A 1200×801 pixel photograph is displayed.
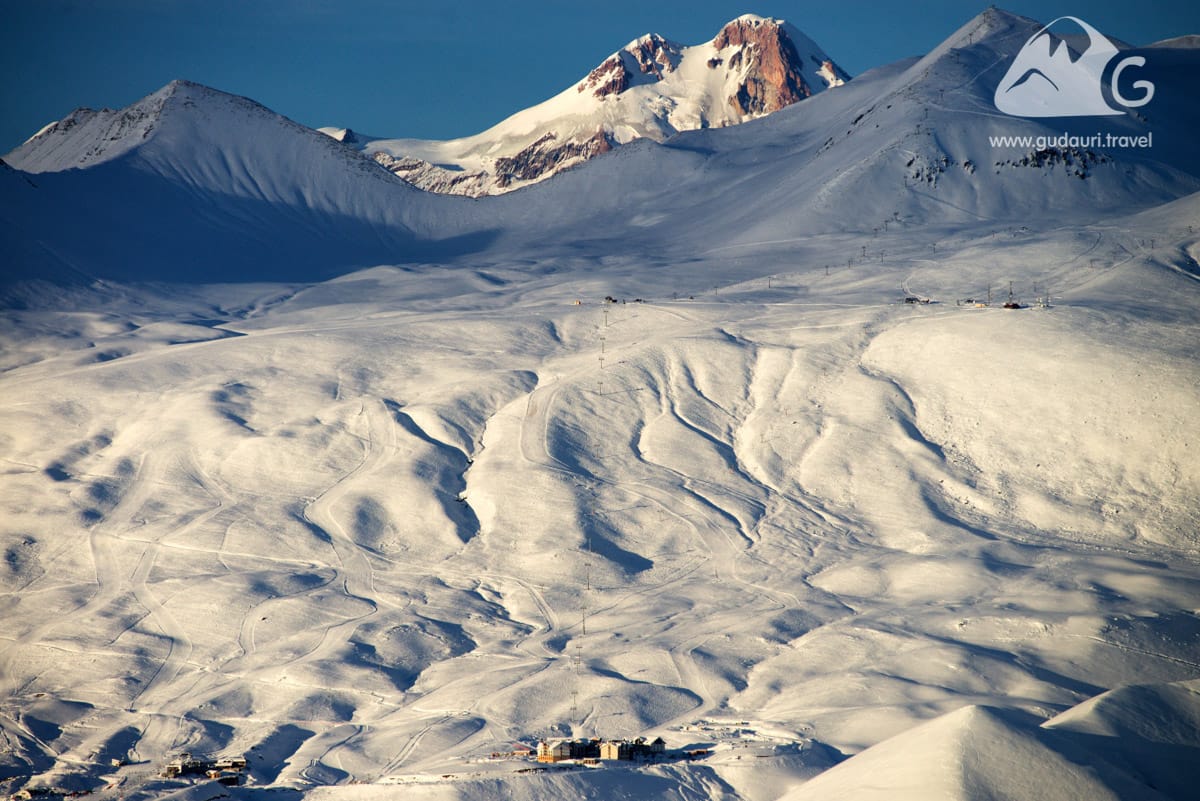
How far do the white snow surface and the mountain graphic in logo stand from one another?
44.0 meters

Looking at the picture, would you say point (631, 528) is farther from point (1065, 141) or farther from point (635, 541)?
point (1065, 141)

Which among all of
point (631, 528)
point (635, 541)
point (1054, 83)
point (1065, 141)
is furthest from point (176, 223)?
point (1054, 83)

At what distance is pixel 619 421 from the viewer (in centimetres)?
9644

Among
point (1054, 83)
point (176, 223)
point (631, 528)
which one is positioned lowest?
point (631, 528)

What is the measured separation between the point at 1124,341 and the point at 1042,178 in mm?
73790

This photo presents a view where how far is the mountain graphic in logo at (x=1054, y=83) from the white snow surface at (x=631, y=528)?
44.0 m

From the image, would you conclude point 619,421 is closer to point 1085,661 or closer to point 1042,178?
point 1085,661

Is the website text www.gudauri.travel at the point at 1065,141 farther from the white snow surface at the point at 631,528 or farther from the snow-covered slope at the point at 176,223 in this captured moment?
the snow-covered slope at the point at 176,223

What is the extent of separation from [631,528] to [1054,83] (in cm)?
13278

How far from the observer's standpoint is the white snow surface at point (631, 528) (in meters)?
58.8

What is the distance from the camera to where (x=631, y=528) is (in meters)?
84.5

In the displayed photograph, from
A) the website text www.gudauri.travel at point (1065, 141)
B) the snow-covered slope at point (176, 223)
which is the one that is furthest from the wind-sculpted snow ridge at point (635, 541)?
the website text www.gudauri.travel at point (1065, 141)

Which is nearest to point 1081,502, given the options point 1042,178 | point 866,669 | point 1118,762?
point 866,669

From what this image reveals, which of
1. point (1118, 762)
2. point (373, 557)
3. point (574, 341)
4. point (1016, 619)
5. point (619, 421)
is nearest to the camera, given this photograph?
point (1118, 762)
